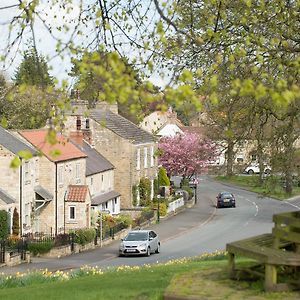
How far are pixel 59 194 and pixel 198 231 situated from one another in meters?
9.45

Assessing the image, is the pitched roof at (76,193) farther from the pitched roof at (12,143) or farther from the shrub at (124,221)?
the pitched roof at (12,143)

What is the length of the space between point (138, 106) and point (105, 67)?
2.09 ft

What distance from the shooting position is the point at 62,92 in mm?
9406

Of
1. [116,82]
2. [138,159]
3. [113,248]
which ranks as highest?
[138,159]

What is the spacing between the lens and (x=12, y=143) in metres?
40.1

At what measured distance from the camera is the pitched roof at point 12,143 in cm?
3875

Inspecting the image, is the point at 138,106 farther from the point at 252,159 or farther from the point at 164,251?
the point at 164,251

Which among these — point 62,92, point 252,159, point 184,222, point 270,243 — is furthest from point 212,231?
point 62,92

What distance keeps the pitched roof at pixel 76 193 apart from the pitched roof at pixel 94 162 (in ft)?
14.6

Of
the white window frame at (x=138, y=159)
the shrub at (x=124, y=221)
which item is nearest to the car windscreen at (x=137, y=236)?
the shrub at (x=124, y=221)

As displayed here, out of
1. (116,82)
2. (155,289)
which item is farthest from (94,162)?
(116,82)

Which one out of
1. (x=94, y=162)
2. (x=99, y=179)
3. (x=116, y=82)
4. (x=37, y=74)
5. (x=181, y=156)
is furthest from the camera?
(x=181, y=156)

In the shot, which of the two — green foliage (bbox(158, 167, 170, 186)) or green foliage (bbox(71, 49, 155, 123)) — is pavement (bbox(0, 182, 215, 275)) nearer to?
green foliage (bbox(158, 167, 170, 186))

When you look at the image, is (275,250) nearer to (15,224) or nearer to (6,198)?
(6,198)
